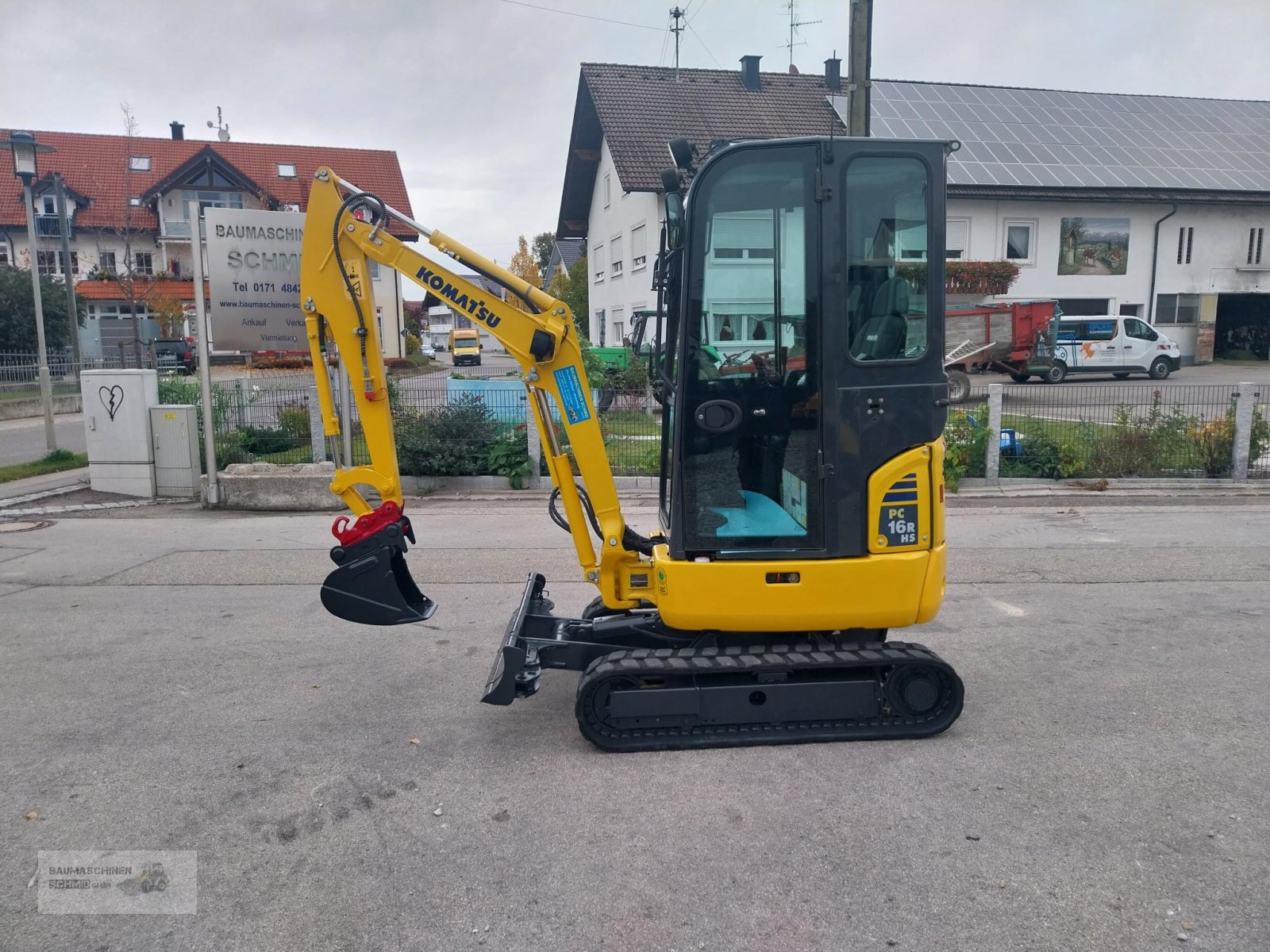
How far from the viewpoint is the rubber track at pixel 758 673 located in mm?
4281

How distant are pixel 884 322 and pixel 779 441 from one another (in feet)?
2.38

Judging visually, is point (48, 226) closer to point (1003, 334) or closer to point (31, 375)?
point (31, 375)

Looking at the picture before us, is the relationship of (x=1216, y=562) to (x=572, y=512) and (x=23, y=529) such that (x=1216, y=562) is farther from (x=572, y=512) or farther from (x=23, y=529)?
(x=23, y=529)

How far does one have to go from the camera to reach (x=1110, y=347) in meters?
25.8

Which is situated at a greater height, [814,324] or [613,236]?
[613,236]

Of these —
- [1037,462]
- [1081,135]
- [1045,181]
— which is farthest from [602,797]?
[1081,135]

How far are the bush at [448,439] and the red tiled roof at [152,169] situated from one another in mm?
33523

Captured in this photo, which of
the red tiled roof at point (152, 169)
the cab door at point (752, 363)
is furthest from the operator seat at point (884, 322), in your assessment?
the red tiled roof at point (152, 169)

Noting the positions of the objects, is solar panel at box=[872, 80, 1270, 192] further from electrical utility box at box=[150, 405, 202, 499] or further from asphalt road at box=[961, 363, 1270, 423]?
electrical utility box at box=[150, 405, 202, 499]

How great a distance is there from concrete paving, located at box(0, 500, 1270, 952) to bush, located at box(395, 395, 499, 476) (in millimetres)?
5257

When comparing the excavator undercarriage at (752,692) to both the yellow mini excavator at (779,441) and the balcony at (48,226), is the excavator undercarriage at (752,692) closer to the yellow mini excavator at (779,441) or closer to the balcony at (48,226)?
the yellow mini excavator at (779,441)

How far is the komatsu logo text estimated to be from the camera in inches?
181

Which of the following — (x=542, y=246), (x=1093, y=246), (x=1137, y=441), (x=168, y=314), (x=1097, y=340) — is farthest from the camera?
(x=542, y=246)

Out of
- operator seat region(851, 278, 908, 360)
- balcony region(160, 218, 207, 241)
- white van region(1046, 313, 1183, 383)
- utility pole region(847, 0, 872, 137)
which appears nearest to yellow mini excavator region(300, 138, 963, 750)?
operator seat region(851, 278, 908, 360)
